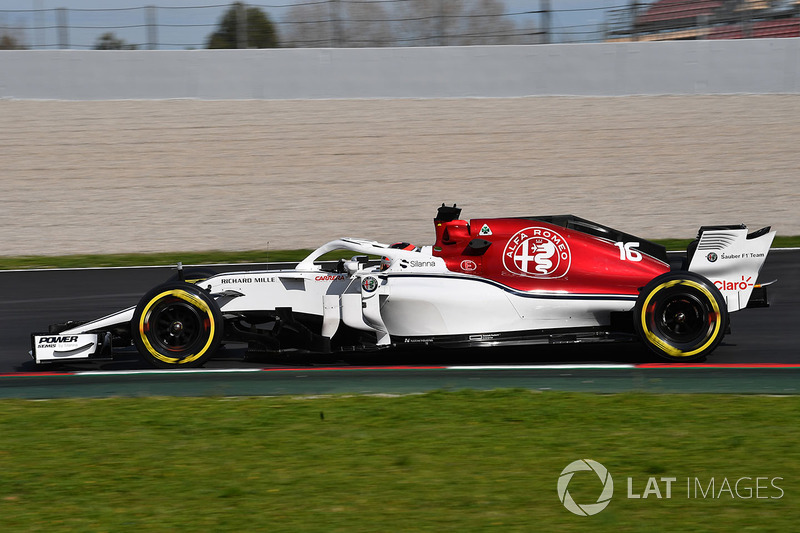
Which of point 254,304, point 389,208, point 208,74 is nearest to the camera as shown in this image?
point 254,304

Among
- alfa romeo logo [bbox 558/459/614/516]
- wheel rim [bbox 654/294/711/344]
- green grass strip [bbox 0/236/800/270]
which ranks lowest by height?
alfa romeo logo [bbox 558/459/614/516]

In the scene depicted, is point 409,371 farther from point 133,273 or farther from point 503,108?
point 503,108

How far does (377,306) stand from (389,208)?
10.8 meters

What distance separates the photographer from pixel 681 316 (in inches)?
305

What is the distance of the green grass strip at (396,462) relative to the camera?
4480 millimetres

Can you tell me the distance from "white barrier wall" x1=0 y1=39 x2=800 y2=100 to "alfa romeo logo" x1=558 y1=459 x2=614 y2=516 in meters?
Result: 17.8

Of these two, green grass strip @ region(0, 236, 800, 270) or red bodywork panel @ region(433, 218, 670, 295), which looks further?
green grass strip @ region(0, 236, 800, 270)

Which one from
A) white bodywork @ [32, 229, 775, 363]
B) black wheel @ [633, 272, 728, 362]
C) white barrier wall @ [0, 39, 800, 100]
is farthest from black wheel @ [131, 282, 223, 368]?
white barrier wall @ [0, 39, 800, 100]

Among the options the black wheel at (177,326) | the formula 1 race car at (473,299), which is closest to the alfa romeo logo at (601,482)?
the formula 1 race car at (473,299)

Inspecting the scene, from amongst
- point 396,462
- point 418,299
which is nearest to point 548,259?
point 418,299

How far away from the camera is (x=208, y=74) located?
22625 mm

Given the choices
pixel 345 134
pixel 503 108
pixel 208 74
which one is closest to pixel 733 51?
pixel 503 108

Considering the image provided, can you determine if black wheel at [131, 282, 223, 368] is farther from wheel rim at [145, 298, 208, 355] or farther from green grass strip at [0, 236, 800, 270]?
green grass strip at [0, 236, 800, 270]

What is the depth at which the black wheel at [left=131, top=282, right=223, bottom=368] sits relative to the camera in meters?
7.95
